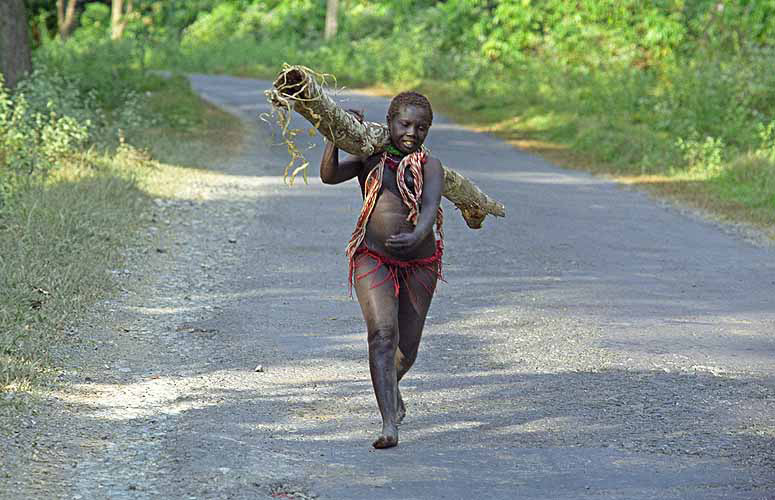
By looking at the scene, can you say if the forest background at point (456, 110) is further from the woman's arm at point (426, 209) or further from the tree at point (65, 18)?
the tree at point (65, 18)

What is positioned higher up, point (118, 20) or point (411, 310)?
point (118, 20)

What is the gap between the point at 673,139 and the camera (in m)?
18.7

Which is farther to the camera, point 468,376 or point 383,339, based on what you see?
point 468,376

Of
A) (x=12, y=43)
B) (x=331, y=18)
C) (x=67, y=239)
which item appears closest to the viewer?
(x=67, y=239)

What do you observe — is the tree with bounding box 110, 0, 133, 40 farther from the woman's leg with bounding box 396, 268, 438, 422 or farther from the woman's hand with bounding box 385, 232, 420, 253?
the woman's hand with bounding box 385, 232, 420, 253

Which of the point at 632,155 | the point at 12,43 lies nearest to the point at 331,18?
the point at 632,155

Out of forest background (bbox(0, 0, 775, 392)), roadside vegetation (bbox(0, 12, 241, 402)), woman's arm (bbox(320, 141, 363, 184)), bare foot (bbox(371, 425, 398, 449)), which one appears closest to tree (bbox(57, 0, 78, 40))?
forest background (bbox(0, 0, 775, 392))

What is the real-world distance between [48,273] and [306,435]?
3.42 meters

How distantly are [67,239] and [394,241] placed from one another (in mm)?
4776

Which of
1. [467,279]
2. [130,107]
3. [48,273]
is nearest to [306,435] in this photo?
[48,273]

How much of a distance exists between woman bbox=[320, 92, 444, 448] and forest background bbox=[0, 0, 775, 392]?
6.16ft

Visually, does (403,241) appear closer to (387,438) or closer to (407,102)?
(407,102)

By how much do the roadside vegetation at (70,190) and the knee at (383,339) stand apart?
5.73 ft

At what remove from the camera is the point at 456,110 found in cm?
2712
